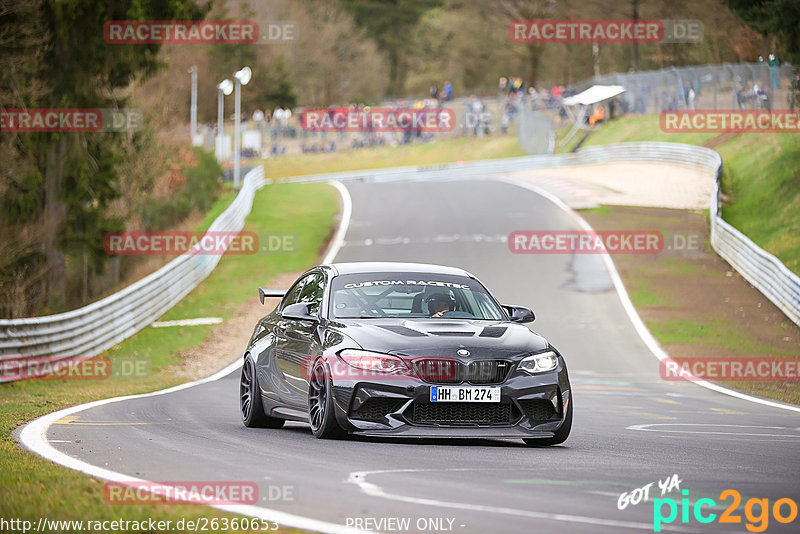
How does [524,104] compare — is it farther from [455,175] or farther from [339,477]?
[339,477]

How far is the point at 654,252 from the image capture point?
124ft

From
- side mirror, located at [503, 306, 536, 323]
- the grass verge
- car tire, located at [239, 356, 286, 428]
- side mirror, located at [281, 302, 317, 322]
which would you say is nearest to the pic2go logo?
side mirror, located at [503, 306, 536, 323]

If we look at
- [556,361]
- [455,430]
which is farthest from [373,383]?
[556,361]

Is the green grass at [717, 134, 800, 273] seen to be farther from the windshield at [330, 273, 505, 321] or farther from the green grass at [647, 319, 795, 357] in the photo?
the windshield at [330, 273, 505, 321]

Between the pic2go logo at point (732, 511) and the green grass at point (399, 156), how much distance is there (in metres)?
70.6

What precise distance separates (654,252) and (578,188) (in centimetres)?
1545

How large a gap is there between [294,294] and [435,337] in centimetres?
266

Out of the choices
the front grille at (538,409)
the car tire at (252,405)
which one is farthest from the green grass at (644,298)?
the front grille at (538,409)

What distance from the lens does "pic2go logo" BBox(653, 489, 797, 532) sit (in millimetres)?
6609

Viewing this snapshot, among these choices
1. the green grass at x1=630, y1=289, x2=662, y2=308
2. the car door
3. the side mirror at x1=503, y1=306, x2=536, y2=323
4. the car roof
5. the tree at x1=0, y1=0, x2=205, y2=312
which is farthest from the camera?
the tree at x1=0, y1=0, x2=205, y2=312

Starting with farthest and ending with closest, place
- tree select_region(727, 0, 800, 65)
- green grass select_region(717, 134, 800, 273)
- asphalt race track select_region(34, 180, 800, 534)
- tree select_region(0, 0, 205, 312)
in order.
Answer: green grass select_region(717, 134, 800, 273) → tree select_region(0, 0, 205, 312) → tree select_region(727, 0, 800, 65) → asphalt race track select_region(34, 180, 800, 534)

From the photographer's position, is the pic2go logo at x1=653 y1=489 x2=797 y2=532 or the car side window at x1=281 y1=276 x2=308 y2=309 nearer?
the pic2go logo at x1=653 y1=489 x2=797 y2=532

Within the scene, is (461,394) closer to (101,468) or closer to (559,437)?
(559,437)

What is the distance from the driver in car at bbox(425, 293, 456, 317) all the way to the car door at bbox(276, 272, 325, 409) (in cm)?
99
